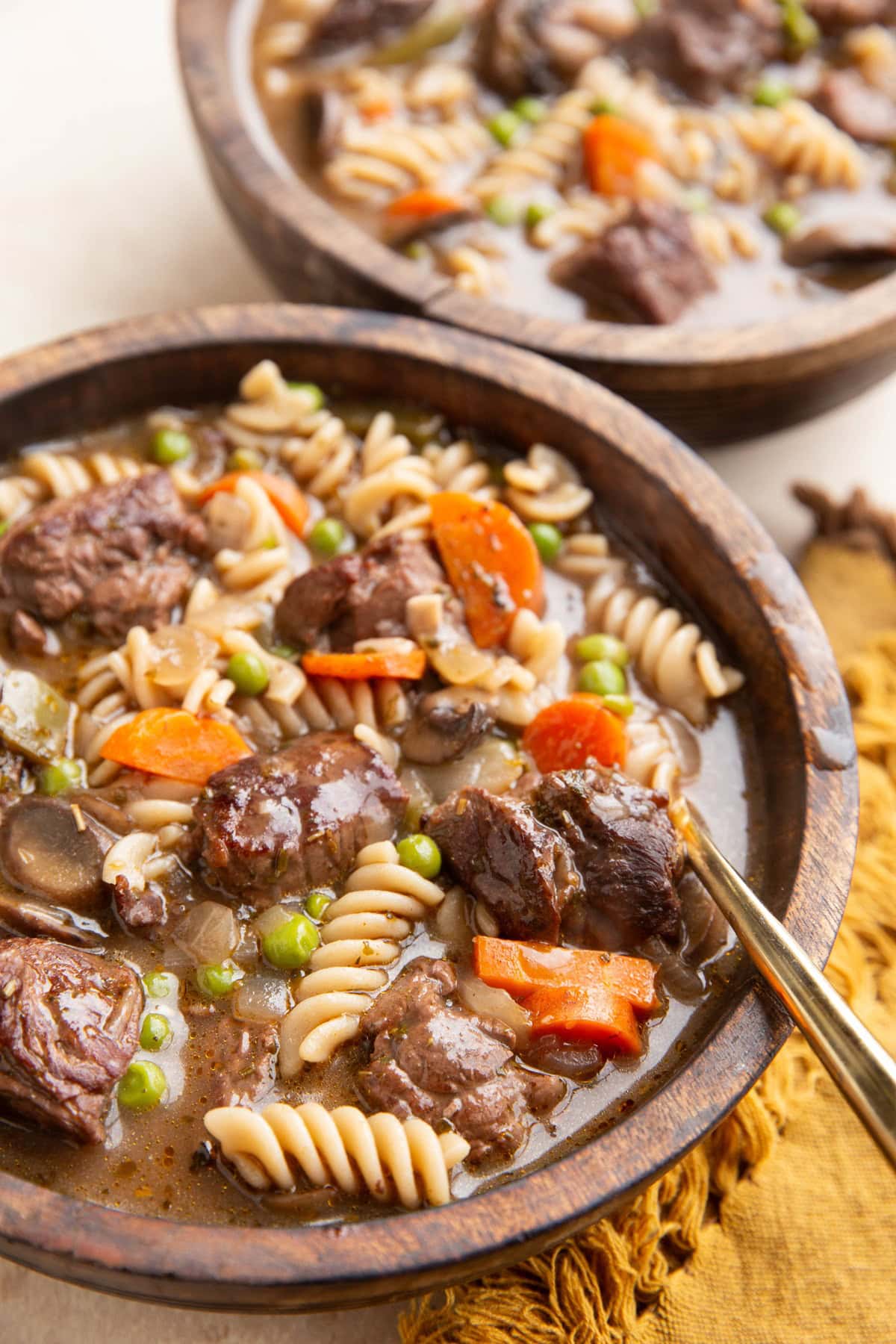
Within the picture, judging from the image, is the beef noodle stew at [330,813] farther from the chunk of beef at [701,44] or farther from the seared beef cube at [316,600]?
the chunk of beef at [701,44]

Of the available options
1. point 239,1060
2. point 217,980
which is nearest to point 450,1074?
point 239,1060

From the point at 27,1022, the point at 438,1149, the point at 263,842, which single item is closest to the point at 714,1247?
the point at 438,1149

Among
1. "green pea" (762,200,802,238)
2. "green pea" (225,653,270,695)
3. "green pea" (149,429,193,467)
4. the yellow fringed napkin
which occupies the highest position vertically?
"green pea" (149,429,193,467)

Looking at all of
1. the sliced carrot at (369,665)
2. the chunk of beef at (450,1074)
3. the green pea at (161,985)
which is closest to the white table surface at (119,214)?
the sliced carrot at (369,665)

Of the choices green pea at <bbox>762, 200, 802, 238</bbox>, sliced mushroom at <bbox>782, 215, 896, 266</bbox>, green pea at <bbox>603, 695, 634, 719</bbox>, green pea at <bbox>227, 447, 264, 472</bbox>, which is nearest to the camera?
green pea at <bbox>603, 695, 634, 719</bbox>

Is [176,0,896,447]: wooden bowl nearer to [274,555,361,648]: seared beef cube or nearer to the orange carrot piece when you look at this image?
[274,555,361,648]: seared beef cube

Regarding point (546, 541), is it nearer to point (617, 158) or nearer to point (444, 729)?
point (444, 729)

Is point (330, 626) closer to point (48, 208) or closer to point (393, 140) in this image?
point (393, 140)

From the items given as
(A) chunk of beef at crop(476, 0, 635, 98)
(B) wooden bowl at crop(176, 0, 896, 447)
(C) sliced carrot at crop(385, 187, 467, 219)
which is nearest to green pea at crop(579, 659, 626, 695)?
(B) wooden bowl at crop(176, 0, 896, 447)
